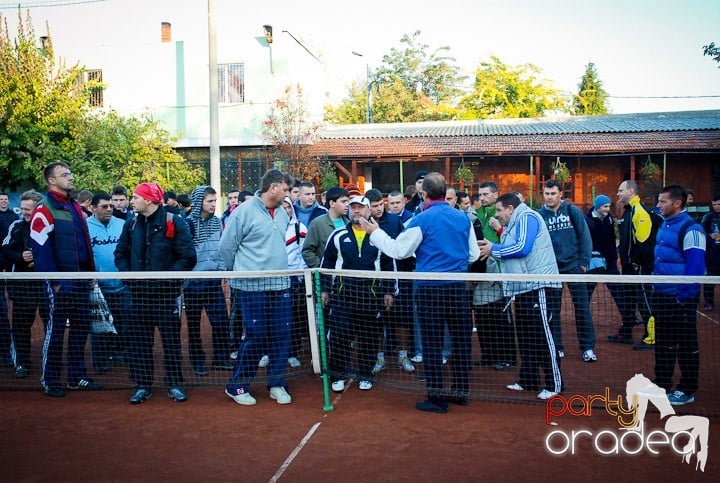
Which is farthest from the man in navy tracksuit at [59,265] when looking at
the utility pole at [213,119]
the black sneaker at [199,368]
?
the utility pole at [213,119]

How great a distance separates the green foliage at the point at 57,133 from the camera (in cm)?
2205

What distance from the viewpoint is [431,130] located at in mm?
28109

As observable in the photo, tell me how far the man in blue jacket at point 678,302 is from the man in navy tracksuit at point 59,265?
5596mm

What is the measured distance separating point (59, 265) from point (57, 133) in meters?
19.0

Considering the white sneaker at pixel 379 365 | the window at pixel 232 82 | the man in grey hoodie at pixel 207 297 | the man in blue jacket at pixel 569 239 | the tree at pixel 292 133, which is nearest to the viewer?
the white sneaker at pixel 379 365

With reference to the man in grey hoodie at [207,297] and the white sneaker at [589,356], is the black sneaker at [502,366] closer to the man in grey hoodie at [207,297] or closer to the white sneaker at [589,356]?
the white sneaker at [589,356]

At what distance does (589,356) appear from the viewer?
745cm

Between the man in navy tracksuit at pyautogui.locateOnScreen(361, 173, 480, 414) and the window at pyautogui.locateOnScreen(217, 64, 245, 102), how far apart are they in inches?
822

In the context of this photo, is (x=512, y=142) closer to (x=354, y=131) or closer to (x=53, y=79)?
(x=354, y=131)

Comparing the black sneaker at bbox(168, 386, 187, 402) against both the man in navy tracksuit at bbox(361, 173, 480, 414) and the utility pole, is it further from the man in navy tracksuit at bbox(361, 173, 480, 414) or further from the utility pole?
the utility pole

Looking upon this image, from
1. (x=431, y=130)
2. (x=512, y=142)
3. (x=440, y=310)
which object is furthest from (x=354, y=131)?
(x=440, y=310)

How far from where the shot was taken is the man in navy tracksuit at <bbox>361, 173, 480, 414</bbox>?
5727 mm

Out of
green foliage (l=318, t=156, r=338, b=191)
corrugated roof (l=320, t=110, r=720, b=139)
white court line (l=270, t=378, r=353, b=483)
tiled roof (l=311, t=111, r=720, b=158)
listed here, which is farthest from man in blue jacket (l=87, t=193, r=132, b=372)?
corrugated roof (l=320, t=110, r=720, b=139)

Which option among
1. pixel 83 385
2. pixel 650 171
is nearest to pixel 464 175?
pixel 650 171
